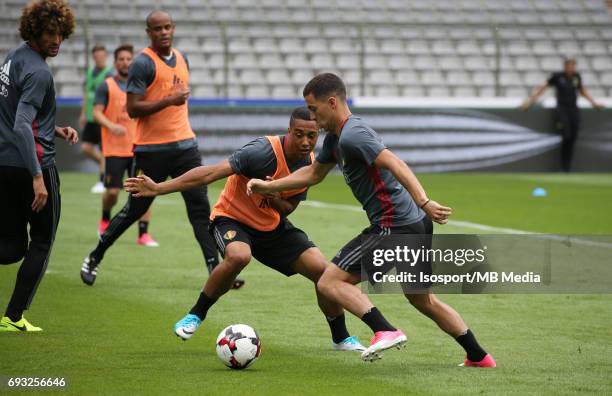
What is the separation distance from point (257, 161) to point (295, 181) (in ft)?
2.10

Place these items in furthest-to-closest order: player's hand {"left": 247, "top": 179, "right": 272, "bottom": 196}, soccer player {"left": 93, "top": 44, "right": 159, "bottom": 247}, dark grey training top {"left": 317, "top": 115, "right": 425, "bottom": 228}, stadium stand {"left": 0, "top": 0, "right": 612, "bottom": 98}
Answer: stadium stand {"left": 0, "top": 0, "right": 612, "bottom": 98}
soccer player {"left": 93, "top": 44, "right": 159, "bottom": 247}
player's hand {"left": 247, "top": 179, "right": 272, "bottom": 196}
dark grey training top {"left": 317, "top": 115, "right": 425, "bottom": 228}

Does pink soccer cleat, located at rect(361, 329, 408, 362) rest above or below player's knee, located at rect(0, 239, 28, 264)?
below

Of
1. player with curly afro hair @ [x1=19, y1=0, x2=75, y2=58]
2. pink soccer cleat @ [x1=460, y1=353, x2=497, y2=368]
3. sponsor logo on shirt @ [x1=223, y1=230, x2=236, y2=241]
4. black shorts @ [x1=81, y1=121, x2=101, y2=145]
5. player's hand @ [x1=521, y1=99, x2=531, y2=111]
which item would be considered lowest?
player's hand @ [x1=521, y1=99, x2=531, y2=111]

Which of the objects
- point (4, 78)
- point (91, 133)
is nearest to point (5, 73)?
point (4, 78)

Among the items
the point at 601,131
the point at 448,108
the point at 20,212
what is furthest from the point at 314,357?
the point at 601,131

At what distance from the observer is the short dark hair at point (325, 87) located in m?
6.48

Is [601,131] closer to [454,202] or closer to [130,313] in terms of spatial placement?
[454,202]

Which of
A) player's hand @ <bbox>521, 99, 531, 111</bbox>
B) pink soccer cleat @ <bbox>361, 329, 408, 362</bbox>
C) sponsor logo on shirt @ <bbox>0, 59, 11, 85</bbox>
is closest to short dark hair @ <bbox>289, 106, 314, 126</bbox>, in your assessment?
pink soccer cleat @ <bbox>361, 329, 408, 362</bbox>

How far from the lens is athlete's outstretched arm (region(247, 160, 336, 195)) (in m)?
6.78

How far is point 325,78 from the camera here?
21.4 ft

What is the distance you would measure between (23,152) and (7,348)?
1.22 m

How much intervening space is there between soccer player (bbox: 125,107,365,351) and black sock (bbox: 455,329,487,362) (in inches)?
36.2

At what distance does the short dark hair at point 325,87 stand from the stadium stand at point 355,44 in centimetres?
1920

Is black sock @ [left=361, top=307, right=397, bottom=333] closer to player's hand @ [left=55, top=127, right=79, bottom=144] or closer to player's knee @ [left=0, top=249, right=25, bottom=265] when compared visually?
player's knee @ [left=0, top=249, right=25, bottom=265]
